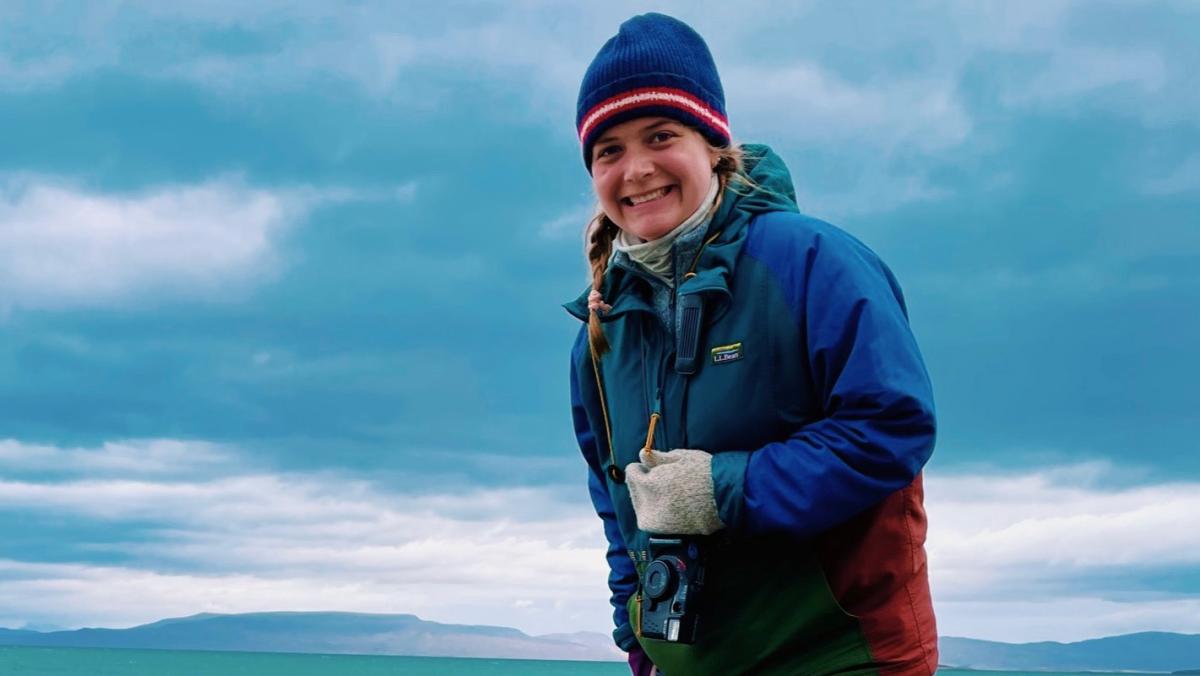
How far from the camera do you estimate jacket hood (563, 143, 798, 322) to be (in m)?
3.40

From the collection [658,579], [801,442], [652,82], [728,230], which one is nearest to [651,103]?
[652,82]

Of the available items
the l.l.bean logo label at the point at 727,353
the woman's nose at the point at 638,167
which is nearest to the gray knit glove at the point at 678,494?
the l.l.bean logo label at the point at 727,353

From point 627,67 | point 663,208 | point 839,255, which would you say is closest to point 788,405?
point 839,255

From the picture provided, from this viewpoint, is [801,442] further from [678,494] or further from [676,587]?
[676,587]

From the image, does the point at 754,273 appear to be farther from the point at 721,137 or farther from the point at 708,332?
the point at 721,137

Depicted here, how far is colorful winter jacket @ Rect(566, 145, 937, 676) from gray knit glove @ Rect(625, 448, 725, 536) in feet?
0.13

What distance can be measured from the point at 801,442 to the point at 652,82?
109cm

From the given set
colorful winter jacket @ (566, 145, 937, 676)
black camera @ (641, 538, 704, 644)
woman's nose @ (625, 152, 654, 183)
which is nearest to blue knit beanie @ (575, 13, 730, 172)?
woman's nose @ (625, 152, 654, 183)

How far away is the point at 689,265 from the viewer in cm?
353

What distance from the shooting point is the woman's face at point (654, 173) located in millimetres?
3535

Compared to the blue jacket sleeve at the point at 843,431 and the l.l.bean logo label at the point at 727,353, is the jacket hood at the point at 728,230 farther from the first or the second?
the blue jacket sleeve at the point at 843,431

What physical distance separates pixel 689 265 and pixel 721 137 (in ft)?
1.44

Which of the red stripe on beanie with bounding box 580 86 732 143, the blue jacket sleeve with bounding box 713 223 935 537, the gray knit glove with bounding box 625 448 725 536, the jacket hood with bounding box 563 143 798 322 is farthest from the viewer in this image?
the red stripe on beanie with bounding box 580 86 732 143

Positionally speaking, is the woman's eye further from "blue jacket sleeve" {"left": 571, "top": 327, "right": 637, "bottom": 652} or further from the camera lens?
the camera lens
